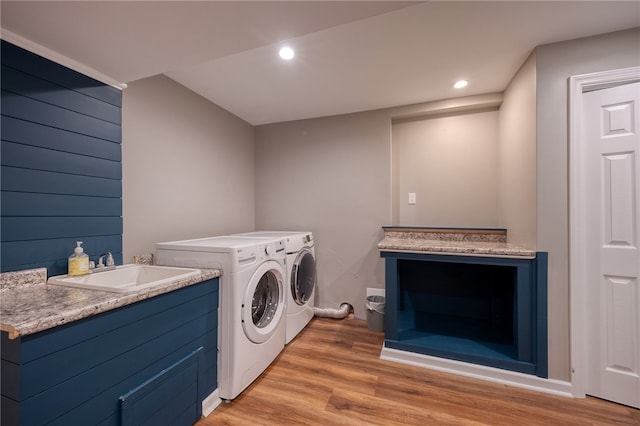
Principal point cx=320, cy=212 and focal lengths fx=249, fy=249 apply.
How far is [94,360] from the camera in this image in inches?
36.2

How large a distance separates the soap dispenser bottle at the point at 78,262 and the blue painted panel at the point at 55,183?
0.29 meters

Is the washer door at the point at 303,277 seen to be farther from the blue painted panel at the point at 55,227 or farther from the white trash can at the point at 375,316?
the blue painted panel at the point at 55,227

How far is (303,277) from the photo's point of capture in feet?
8.08

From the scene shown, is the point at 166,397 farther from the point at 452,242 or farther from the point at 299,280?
the point at 452,242

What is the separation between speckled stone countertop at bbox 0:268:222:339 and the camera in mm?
773

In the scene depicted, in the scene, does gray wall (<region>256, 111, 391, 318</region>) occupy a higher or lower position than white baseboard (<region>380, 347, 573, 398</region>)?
higher

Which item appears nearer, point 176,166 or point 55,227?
point 55,227

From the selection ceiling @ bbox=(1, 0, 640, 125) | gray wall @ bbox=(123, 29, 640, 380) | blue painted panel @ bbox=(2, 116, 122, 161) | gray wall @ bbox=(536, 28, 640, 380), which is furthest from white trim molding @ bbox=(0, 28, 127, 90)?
gray wall @ bbox=(536, 28, 640, 380)

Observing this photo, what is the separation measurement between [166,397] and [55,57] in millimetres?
1754

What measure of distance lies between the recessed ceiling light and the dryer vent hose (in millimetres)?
2370

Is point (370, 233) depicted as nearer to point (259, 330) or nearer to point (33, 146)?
point (259, 330)

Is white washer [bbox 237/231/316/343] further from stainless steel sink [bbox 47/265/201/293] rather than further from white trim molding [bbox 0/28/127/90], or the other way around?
white trim molding [bbox 0/28/127/90]

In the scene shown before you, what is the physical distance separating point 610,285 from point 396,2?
1.98m

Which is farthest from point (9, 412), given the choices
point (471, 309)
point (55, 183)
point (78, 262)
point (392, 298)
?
point (471, 309)
